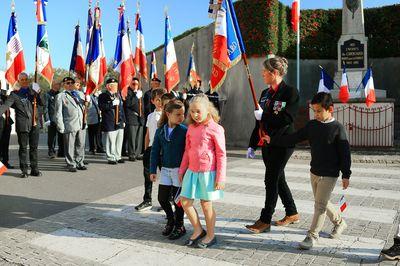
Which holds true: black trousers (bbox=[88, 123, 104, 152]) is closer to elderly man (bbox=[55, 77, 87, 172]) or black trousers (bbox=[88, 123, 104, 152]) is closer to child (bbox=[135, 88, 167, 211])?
elderly man (bbox=[55, 77, 87, 172])

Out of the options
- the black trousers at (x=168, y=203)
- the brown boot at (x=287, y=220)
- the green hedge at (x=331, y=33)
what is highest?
the green hedge at (x=331, y=33)

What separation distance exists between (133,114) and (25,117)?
120 inches

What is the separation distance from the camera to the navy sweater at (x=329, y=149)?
4.12 metres

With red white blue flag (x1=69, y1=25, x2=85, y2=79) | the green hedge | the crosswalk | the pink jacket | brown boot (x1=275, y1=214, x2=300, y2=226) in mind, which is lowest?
the crosswalk

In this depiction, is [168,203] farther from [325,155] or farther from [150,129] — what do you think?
[325,155]

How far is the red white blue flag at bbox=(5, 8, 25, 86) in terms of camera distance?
9.27 m

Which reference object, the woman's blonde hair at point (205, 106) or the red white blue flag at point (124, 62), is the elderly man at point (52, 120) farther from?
the woman's blonde hair at point (205, 106)

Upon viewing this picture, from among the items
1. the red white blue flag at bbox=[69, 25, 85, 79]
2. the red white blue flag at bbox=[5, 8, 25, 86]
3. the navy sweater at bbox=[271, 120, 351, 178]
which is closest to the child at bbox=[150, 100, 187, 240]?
the navy sweater at bbox=[271, 120, 351, 178]

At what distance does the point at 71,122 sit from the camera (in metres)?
9.34

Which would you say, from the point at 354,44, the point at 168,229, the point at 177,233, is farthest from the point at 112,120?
the point at 354,44

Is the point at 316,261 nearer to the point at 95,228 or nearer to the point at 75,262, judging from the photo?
the point at 75,262

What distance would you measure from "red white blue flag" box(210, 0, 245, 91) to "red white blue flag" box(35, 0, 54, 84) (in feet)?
17.8

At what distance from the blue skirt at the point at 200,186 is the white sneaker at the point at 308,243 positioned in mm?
954

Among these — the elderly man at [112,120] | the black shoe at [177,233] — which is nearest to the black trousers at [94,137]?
the elderly man at [112,120]
